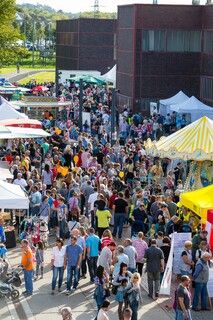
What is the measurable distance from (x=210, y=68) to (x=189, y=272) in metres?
33.4

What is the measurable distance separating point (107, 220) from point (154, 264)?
13.2 ft

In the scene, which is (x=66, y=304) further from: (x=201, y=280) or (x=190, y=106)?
(x=190, y=106)

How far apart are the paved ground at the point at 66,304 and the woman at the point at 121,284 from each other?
572 mm

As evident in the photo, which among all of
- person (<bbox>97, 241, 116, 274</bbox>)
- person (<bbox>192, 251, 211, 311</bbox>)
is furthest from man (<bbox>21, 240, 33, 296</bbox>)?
person (<bbox>192, 251, 211, 311</bbox>)

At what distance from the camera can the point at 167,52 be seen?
5088 centimetres

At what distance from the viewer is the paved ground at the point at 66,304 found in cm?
1638

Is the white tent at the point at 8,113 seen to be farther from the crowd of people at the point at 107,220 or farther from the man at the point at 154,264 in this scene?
the man at the point at 154,264

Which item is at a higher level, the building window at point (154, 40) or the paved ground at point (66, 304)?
the building window at point (154, 40)

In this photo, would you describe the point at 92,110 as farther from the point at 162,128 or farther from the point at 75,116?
the point at 162,128

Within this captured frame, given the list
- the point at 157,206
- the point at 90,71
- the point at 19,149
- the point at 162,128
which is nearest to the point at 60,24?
the point at 90,71

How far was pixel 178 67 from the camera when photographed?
169 feet

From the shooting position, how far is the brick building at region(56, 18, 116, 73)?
249 feet

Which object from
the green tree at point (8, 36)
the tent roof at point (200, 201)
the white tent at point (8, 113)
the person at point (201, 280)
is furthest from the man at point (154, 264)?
the green tree at point (8, 36)

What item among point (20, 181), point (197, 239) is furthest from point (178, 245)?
point (20, 181)
